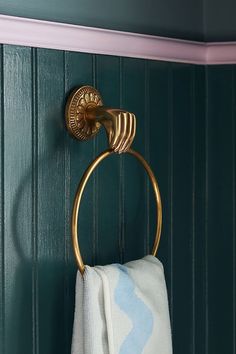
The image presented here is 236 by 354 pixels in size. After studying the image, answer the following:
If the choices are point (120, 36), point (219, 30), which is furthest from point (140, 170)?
point (219, 30)

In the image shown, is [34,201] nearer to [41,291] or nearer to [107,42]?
[41,291]

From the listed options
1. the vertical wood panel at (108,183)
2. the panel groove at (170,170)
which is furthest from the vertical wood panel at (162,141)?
the vertical wood panel at (108,183)

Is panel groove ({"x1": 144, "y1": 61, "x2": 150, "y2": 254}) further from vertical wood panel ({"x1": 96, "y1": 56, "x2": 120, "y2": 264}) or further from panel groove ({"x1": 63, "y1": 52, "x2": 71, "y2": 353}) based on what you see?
panel groove ({"x1": 63, "y1": 52, "x2": 71, "y2": 353})

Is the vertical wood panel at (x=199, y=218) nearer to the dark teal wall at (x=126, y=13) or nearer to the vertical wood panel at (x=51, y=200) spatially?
the dark teal wall at (x=126, y=13)

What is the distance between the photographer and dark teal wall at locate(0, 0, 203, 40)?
1505mm

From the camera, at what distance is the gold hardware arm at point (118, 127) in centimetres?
149

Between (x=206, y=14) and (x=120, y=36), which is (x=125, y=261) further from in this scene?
(x=206, y=14)

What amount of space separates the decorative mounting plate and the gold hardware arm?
0.17 ft

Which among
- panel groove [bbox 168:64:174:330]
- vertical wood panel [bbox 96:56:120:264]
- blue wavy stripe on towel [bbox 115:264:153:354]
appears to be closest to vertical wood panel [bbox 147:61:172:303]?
panel groove [bbox 168:64:174:330]

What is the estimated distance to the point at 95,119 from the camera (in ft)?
5.08

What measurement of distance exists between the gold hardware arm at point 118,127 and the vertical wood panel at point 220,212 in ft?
1.35

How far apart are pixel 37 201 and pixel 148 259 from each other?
256 mm

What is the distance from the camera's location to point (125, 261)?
1.69m

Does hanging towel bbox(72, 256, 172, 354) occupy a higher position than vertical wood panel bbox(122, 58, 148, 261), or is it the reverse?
vertical wood panel bbox(122, 58, 148, 261)
